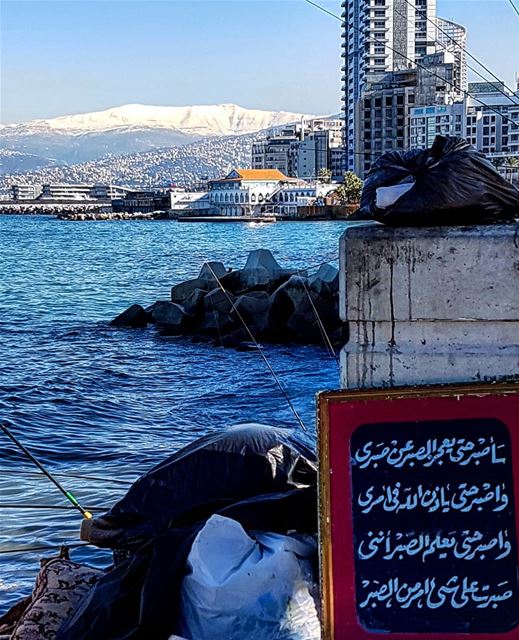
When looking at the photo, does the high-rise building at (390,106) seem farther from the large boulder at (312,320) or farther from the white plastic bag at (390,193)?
the white plastic bag at (390,193)

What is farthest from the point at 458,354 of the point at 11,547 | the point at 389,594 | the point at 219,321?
the point at 219,321

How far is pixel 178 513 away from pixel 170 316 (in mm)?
19230

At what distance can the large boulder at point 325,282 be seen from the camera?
20.2 m

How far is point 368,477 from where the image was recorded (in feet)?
9.32

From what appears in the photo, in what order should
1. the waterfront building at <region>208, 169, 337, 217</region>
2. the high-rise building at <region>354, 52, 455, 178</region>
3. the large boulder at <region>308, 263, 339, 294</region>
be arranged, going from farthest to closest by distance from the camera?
the waterfront building at <region>208, 169, 337, 217</region>, the high-rise building at <region>354, 52, 455, 178</region>, the large boulder at <region>308, 263, 339, 294</region>

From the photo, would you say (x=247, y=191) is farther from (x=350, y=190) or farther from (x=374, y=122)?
(x=350, y=190)

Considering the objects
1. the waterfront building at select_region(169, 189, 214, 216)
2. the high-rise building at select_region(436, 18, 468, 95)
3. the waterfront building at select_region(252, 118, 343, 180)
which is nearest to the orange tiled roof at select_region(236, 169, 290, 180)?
the waterfront building at select_region(169, 189, 214, 216)

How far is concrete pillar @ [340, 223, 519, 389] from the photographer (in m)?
2.86

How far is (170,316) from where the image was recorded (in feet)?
74.1

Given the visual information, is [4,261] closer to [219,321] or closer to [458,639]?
[219,321]

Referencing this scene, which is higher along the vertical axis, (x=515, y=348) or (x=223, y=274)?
(x=515, y=348)

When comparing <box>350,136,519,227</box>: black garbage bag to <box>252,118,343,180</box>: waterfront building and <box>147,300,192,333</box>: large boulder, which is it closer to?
<box>147,300,192,333</box>: large boulder

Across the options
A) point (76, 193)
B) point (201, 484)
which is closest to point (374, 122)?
point (76, 193)

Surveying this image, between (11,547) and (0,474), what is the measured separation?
6.85ft
